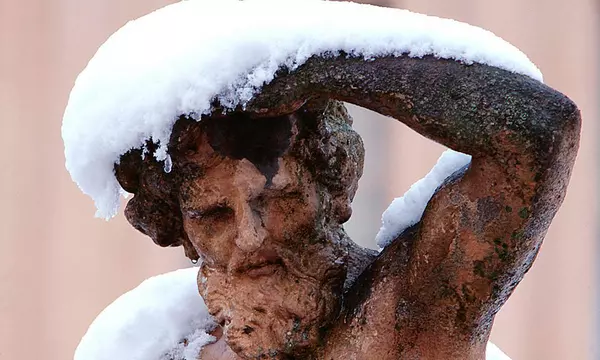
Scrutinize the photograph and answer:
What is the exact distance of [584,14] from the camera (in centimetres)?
180

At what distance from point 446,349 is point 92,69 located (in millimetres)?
379

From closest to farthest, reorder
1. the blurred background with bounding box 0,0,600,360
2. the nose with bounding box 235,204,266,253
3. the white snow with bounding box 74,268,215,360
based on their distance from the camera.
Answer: the nose with bounding box 235,204,266,253 → the white snow with bounding box 74,268,215,360 → the blurred background with bounding box 0,0,600,360

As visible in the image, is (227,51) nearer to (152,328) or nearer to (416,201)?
(416,201)

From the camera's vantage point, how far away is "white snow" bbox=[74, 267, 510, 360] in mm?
898

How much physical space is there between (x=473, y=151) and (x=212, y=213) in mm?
239

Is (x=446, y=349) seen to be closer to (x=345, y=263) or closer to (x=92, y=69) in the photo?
(x=345, y=263)

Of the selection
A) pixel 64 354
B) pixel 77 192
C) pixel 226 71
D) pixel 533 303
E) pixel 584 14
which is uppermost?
pixel 584 14

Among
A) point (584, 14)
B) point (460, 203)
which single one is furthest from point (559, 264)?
point (460, 203)

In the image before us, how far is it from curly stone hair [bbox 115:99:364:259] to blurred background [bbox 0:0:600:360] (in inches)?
41.6

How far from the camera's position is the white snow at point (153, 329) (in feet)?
2.95

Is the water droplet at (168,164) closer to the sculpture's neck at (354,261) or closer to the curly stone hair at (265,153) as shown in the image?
the curly stone hair at (265,153)

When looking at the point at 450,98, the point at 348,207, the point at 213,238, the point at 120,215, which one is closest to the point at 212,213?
the point at 213,238

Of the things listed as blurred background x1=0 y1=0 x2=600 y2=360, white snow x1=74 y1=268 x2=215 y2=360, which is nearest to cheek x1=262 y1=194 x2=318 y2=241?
white snow x1=74 y1=268 x2=215 y2=360

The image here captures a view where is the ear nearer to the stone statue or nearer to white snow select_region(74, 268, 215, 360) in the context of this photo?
the stone statue
